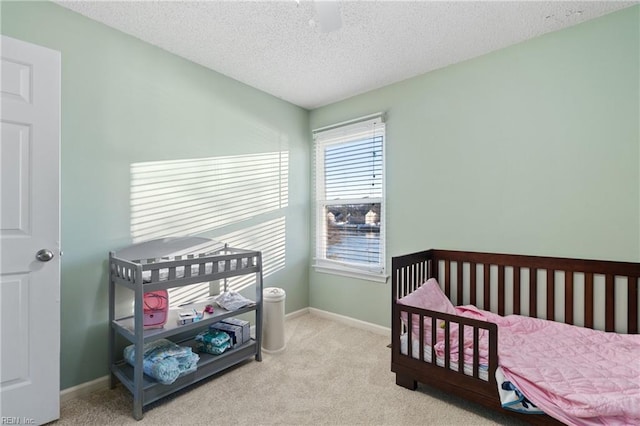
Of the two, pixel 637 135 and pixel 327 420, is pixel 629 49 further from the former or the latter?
pixel 327 420

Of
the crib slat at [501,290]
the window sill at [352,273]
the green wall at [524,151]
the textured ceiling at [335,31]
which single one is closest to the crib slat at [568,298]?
the green wall at [524,151]

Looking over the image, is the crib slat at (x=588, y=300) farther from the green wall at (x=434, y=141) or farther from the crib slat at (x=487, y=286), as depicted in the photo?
the crib slat at (x=487, y=286)

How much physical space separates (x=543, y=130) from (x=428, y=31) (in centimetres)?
108

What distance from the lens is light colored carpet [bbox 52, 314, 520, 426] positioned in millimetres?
1741

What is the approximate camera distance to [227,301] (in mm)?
2393

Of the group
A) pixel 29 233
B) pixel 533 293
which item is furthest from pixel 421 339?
pixel 29 233

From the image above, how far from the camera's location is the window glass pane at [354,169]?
10.3 ft

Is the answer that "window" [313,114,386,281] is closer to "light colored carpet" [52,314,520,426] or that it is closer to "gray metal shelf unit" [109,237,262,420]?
"light colored carpet" [52,314,520,426]

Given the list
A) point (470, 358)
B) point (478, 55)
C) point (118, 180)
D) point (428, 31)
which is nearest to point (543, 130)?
point (478, 55)

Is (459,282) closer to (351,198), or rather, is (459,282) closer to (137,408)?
(351,198)

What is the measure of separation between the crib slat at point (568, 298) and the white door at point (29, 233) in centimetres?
314

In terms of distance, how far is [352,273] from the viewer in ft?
10.7

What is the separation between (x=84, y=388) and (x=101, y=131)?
1662 mm

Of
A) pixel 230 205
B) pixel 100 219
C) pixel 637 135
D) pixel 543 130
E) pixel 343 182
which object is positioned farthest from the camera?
pixel 343 182
